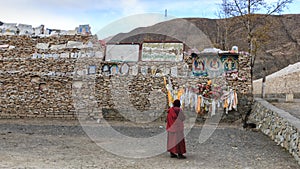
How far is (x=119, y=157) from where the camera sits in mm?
7695

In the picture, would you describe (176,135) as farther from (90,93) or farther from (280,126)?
(90,93)

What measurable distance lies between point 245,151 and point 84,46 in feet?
28.7

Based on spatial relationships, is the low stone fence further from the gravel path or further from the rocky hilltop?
the rocky hilltop

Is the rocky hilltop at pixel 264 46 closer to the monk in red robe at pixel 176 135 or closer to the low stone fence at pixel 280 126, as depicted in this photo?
the low stone fence at pixel 280 126

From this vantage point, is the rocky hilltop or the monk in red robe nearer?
the monk in red robe

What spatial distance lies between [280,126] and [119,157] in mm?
4010

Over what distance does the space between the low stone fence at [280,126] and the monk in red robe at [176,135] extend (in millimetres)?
2216

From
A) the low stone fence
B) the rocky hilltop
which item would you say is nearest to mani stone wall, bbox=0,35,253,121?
the low stone fence

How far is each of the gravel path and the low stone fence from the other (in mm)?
192

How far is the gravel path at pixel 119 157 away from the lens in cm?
701

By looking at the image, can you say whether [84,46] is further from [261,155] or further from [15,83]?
[261,155]

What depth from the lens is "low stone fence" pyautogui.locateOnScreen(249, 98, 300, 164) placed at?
7628 millimetres

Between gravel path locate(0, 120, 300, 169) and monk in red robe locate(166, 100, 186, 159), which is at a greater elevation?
monk in red robe locate(166, 100, 186, 159)

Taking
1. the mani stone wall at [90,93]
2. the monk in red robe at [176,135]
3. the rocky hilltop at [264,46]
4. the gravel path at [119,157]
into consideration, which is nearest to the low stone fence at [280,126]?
the gravel path at [119,157]
